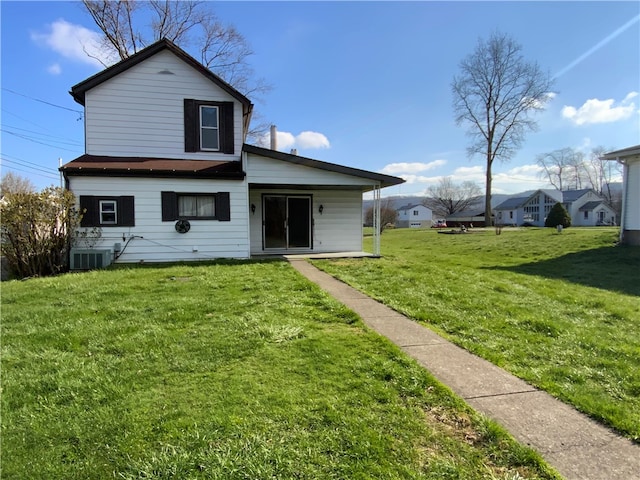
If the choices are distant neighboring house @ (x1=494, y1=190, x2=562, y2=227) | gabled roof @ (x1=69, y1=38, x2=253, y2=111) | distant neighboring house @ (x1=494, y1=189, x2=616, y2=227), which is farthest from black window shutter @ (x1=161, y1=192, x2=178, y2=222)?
distant neighboring house @ (x1=494, y1=190, x2=562, y2=227)

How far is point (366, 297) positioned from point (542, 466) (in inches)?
179

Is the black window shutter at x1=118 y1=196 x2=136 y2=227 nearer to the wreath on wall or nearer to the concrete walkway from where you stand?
the wreath on wall

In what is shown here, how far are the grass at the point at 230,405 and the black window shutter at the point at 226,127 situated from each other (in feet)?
28.2

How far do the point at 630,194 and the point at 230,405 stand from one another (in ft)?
58.9

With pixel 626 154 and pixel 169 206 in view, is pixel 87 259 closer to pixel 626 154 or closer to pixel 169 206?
pixel 169 206

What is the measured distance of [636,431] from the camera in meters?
2.62

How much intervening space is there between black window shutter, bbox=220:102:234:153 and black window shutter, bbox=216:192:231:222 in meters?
1.96

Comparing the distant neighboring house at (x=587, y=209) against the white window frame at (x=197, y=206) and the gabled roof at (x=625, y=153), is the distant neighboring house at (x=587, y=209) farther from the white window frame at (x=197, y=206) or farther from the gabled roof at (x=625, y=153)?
the white window frame at (x=197, y=206)

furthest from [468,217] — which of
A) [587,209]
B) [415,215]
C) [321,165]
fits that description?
[321,165]

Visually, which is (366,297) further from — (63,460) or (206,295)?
(63,460)

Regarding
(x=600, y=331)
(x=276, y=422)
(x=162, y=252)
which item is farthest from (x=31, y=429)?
(x=162, y=252)

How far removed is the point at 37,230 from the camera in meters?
9.34

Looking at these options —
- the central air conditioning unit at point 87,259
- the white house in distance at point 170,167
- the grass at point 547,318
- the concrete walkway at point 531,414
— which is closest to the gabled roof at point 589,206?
the grass at point 547,318

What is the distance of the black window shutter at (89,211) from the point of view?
10727 mm
